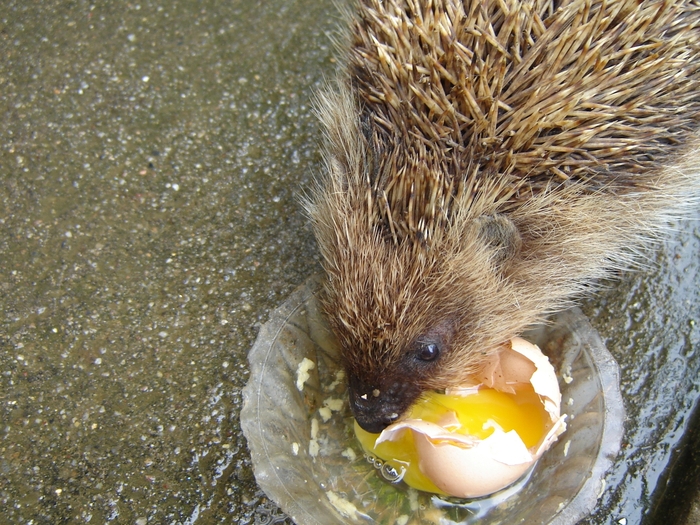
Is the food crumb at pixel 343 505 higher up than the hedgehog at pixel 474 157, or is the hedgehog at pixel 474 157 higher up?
the hedgehog at pixel 474 157

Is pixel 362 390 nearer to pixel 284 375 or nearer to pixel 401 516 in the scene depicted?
pixel 284 375

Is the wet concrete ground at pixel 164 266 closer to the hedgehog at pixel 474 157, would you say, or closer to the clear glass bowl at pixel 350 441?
the clear glass bowl at pixel 350 441

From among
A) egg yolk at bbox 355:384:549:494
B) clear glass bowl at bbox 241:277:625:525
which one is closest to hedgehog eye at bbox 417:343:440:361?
egg yolk at bbox 355:384:549:494

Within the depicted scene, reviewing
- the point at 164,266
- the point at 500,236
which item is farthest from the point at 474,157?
the point at 164,266

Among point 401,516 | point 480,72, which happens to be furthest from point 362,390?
point 480,72

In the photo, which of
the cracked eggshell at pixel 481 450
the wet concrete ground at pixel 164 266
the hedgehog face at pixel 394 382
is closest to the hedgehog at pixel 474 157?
the hedgehog face at pixel 394 382

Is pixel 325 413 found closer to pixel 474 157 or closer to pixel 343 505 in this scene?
pixel 343 505

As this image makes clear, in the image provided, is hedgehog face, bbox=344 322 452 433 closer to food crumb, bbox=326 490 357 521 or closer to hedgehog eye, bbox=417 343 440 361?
hedgehog eye, bbox=417 343 440 361
